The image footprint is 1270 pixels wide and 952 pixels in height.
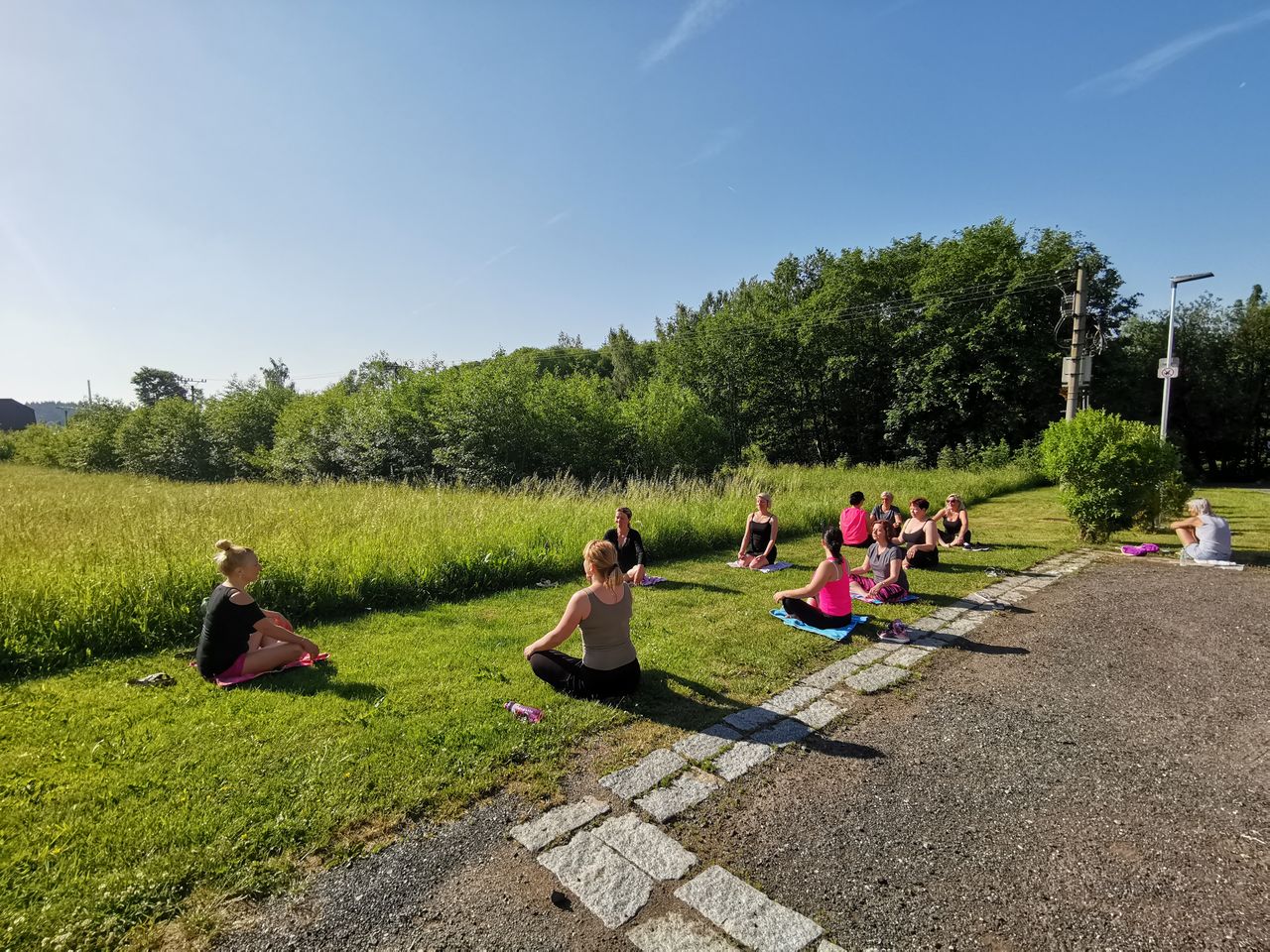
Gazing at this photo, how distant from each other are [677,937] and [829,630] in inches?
156

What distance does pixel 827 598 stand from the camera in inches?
234

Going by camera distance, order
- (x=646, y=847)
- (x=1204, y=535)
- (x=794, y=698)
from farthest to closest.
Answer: (x=1204, y=535) → (x=794, y=698) → (x=646, y=847)

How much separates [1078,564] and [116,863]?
11078 mm

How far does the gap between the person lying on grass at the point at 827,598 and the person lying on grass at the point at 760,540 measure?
2806mm

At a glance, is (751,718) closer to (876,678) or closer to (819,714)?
(819,714)

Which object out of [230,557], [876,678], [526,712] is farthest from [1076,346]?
[230,557]

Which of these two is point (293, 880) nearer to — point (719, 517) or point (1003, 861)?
point (1003, 861)

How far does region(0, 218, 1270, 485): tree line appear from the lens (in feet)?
59.7

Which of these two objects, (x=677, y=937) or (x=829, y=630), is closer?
(x=677, y=937)

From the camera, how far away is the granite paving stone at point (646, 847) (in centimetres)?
267

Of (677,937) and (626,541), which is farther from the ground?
(626,541)

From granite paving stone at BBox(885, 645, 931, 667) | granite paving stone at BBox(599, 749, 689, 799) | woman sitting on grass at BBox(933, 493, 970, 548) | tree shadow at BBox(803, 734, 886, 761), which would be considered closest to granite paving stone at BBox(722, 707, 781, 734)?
tree shadow at BBox(803, 734, 886, 761)

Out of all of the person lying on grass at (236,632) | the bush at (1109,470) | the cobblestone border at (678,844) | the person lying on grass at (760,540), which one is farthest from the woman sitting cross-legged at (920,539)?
the person lying on grass at (236,632)

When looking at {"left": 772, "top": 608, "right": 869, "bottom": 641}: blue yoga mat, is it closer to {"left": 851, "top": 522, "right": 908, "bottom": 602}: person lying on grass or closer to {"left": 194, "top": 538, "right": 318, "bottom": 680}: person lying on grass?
{"left": 851, "top": 522, "right": 908, "bottom": 602}: person lying on grass
